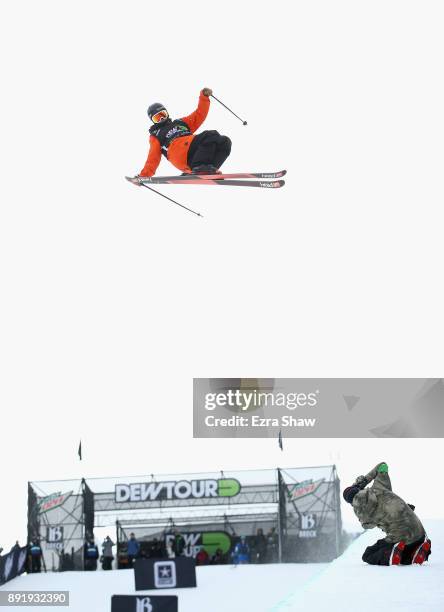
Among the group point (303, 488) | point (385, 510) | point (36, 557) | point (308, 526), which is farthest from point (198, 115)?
point (36, 557)

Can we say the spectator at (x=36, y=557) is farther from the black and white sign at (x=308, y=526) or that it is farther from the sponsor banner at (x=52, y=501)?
the black and white sign at (x=308, y=526)

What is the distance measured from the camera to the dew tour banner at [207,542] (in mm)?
21797

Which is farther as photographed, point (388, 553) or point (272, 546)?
point (272, 546)

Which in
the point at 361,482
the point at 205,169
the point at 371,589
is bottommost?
the point at 371,589

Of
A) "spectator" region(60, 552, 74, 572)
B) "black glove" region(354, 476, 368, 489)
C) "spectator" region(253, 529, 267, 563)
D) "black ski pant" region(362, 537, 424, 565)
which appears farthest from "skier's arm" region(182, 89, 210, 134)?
"spectator" region(60, 552, 74, 572)

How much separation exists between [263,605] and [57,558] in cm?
785

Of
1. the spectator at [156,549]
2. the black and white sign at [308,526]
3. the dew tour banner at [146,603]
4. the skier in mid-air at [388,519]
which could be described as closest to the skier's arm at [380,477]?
the skier in mid-air at [388,519]

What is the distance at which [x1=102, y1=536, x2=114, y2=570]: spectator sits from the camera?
22219 mm

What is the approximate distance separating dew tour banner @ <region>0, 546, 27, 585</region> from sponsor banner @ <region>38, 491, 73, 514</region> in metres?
1.21

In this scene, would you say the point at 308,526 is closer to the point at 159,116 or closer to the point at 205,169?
the point at 205,169

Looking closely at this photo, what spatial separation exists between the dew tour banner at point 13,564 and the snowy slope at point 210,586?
0.63 ft

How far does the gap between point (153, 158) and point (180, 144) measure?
694 mm

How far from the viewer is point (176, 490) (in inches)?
890

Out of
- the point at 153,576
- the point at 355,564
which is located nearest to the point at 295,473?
the point at 153,576
